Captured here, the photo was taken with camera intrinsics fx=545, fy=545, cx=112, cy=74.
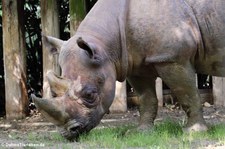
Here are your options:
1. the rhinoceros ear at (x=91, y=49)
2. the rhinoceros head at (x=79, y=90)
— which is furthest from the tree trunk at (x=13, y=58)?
the rhinoceros ear at (x=91, y=49)

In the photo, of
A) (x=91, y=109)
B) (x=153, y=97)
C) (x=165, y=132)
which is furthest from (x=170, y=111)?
(x=91, y=109)

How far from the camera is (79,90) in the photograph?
15.5 feet

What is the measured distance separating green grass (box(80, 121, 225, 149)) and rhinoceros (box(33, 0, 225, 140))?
16 cm

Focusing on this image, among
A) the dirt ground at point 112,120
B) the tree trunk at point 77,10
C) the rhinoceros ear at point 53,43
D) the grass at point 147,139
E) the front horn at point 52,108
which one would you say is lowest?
the dirt ground at point 112,120

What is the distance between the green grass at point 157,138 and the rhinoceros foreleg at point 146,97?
0.69ft

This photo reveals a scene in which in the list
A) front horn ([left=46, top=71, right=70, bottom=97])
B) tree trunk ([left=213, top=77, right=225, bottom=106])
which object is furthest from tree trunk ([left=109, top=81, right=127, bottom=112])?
front horn ([left=46, top=71, right=70, bottom=97])

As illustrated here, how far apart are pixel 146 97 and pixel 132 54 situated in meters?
0.73

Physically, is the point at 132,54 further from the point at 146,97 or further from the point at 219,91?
the point at 219,91

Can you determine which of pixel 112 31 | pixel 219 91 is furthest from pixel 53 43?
pixel 219 91

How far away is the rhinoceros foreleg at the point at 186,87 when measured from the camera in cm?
509

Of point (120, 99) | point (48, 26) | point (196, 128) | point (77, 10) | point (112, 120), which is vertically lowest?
point (112, 120)

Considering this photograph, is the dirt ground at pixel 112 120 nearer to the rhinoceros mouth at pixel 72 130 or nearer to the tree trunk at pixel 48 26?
the tree trunk at pixel 48 26

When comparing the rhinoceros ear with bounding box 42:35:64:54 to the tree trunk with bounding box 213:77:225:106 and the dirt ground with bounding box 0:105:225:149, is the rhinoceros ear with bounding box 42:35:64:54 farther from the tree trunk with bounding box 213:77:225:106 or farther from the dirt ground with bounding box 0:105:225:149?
the tree trunk with bounding box 213:77:225:106

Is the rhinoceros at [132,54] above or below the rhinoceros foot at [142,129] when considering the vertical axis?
above
